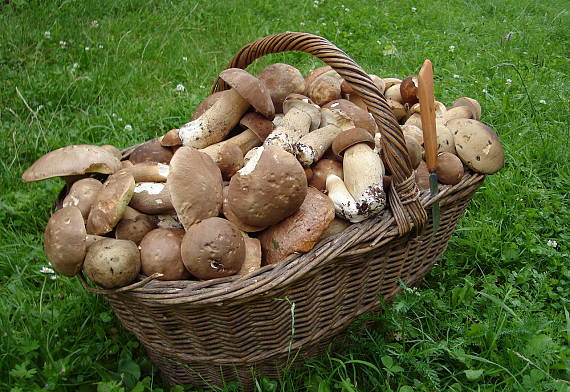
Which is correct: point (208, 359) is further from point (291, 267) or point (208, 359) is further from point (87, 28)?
point (87, 28)

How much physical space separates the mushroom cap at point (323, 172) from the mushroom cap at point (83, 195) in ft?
2.78

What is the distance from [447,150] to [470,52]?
130 inches

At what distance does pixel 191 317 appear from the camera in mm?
1622

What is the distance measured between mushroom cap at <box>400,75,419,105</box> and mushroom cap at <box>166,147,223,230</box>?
1.19 meters

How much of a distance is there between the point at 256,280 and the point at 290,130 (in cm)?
80

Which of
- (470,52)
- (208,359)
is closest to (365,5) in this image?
(470,52)

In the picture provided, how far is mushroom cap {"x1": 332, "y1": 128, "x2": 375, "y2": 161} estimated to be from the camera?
1975mm

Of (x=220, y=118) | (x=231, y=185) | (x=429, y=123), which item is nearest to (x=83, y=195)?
(x=231, y=185)

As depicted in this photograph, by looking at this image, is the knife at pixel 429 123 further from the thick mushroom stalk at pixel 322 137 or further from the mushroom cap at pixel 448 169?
the thick mushroom stalk at pixel 322 137

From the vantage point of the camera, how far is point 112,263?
1.56 m

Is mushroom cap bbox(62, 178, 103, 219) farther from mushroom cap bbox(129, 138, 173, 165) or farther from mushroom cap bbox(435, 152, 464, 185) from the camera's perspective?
mushroom cap bbox(435, 152, 464, 185)

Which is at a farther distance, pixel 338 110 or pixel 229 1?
pixel 229 1

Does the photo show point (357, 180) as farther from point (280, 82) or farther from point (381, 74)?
point (381, 74)

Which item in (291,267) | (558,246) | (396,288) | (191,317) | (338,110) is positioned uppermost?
(338,110)
